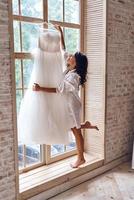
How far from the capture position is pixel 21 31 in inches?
108

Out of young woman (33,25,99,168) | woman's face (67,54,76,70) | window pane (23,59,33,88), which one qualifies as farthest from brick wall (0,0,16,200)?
woman's face (67,54,76,70)

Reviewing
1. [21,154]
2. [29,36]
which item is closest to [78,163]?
[21,154]

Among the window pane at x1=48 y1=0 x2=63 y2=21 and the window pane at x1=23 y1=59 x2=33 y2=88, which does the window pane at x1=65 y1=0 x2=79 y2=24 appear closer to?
the window pane at x1=48 y1=0 x2=63 y2=21

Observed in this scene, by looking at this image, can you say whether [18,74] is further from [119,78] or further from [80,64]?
[119,78]

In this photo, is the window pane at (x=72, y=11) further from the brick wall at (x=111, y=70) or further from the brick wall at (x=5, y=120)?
the brick wall at (x=5, y=120)

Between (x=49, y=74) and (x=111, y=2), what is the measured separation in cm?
131

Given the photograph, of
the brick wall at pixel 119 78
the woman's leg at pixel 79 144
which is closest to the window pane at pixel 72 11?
the brick wall at pixel 119 78

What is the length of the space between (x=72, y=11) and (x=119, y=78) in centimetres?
106

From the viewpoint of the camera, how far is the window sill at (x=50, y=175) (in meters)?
2.66

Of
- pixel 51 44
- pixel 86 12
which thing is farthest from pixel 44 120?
pixel 86 12

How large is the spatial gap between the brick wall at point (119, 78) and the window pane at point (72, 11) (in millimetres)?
395

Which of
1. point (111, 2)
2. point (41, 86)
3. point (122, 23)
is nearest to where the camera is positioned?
point (41, 86)

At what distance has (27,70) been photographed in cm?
285

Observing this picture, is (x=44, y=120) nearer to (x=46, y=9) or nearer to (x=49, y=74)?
(x=49, y=74)
